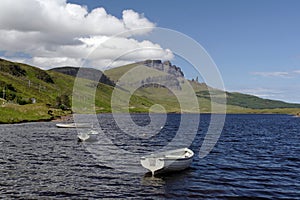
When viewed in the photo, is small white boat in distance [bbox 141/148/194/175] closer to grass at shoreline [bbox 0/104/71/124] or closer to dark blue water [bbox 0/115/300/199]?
dark blue water [bbox 0/115/300/199]

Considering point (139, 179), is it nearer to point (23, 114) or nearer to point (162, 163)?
point (162, 163)

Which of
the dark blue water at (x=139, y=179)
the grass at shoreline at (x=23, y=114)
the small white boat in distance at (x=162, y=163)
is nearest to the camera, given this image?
the dark blue water at (x=139, y=179)

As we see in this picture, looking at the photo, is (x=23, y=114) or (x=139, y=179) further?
(x=23, y=114)

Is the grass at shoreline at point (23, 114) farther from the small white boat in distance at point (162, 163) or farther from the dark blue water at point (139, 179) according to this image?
the small white boat in distance at point (162, 163)

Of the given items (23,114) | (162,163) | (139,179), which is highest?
(23,114)

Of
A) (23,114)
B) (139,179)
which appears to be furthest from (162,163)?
(23,114)

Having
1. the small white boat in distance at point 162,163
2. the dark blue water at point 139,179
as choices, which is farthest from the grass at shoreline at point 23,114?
the small white boat in distance at point 162,163

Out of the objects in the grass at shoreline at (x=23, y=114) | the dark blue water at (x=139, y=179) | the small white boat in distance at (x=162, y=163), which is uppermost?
the grass at shoreline at (x=23, y=114)

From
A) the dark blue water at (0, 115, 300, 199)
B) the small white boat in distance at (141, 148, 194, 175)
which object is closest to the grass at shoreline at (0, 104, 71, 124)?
the dark blue water at (0, 115, 300, 199)

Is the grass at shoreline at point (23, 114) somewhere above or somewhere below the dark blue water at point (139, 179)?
above

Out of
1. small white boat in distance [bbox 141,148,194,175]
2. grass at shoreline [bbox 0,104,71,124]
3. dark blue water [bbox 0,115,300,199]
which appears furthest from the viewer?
grass at shoreline [bbox 0,104,71,124]

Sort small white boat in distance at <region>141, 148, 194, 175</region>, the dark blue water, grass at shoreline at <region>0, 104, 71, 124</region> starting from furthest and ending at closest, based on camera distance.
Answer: grass at shoreline at <region>0, 104, 71, 124</region> < small white boat in distance at <region>141, 148, 194, 175</region> < the dark blue water

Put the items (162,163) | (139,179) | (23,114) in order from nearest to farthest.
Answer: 1. (139,179)
2. (162,163)
3. (23,114)

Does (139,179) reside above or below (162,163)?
below
